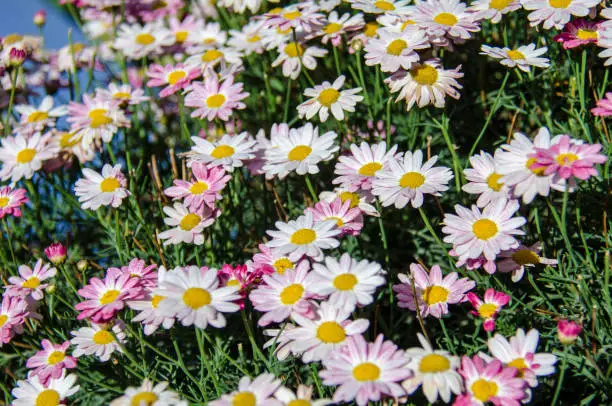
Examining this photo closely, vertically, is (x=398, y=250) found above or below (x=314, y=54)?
below

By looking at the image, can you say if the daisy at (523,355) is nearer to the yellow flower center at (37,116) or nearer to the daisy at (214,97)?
the daisy at (214,97)

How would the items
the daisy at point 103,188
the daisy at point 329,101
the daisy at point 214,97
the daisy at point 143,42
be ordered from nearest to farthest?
the daisy at point 103,188
the daisy at point 329,101
the daisy at point 214,97
the daisy at point 143,42

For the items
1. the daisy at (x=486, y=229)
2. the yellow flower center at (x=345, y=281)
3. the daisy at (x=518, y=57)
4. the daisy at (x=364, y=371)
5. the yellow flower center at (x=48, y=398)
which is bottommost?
the yellow flower center at (x=48, y=398)

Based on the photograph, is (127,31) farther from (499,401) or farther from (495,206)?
(499,401)

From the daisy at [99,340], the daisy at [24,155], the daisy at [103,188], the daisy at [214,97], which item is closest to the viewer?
the daisy at [99,340]

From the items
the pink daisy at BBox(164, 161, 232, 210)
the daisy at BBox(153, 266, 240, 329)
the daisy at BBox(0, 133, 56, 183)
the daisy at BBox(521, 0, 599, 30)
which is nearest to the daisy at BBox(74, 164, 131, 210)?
the pink daisy at BBox(164, 161, 232, 210)

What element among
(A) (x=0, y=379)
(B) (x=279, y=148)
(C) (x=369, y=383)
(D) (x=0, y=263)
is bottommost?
(A) (x=0, y=379)

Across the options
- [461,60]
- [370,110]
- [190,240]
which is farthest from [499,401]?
[461,60]

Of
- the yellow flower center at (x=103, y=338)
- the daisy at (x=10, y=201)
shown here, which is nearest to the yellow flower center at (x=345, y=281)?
the yellow flower center at (x=103, y=338)

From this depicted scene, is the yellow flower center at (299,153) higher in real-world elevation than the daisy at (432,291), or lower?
higher
